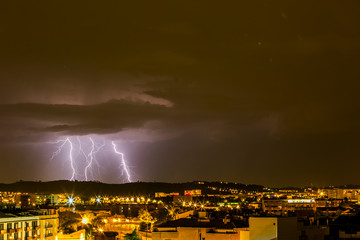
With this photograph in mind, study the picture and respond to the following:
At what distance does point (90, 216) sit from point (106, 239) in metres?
22.2

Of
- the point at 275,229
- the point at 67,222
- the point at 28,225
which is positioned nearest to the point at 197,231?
the point at 275,229

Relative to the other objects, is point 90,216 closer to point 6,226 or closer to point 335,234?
point 6,226

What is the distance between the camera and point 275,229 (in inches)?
782

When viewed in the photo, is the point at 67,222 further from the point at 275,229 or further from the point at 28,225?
the point at 275,229

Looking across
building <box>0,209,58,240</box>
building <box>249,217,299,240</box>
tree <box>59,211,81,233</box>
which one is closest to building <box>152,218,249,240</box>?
building <box>249,217,299,240</box>

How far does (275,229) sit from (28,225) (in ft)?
116

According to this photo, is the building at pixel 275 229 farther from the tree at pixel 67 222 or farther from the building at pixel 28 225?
the tree at pixel 67 222

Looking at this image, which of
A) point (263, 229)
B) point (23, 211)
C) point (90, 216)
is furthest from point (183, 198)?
point (263, 229)

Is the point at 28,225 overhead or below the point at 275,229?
below

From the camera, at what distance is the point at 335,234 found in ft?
79.5

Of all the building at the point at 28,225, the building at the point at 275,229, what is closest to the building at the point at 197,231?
the building at the point at 275,229

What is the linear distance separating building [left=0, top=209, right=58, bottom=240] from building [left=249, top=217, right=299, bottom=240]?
30.4 m

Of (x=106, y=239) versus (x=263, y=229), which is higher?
(x=263, y=229)

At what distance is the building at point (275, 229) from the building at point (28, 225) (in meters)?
30.4
